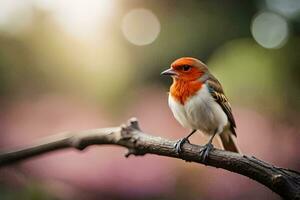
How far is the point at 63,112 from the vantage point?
3.35m

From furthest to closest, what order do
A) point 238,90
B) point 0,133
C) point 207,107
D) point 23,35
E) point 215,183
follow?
point 23,35 < point 0,133 < point 215,183 < point 238,90 < point 207,107

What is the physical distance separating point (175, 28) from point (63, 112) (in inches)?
63.3

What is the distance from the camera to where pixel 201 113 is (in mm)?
1070

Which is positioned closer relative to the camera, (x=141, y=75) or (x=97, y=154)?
(x=97, y=154)

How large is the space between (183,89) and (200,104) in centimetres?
6

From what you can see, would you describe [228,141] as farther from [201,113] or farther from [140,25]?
[140,25]

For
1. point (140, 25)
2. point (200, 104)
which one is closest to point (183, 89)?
point (200, 104)

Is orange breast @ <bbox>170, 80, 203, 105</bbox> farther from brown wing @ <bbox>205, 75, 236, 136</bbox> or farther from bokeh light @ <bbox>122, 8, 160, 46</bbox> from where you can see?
bokeh light @ <bbox>122, 8, 160, 46</bbox>

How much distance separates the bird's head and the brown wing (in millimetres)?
64

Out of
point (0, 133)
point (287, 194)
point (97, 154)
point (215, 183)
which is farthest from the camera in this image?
point (0, 133)

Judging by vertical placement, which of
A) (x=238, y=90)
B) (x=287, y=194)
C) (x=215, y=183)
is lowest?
(x=215, y=183)

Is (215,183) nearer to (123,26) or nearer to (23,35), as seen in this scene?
(23,35)

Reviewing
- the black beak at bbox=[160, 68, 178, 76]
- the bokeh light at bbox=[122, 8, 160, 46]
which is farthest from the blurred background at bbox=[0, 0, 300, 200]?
the black beak at bbox=[160, 68, 178, 76]

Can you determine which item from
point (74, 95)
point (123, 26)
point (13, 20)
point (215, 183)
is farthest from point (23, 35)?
point (215, 183)
